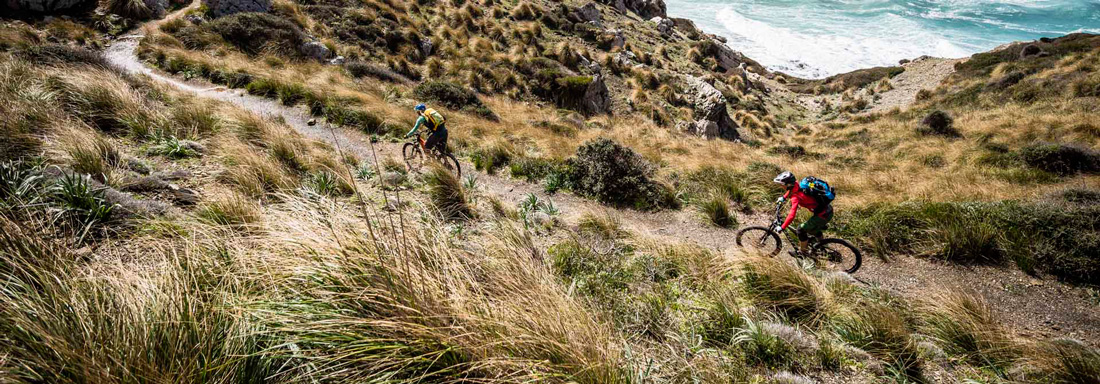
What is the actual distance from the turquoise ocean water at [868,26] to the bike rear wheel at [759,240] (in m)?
52.1

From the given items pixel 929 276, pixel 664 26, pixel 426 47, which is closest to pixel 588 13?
pixel 664 26

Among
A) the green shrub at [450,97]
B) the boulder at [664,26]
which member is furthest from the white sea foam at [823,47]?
the green shrub at [450,97]

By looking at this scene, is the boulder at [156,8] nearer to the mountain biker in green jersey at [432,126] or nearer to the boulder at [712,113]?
the mountain biker in green jersey at [432,126]

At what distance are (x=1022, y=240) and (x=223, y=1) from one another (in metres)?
29.2

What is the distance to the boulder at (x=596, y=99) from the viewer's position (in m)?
19.9

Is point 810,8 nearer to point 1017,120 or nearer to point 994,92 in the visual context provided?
point 994,92

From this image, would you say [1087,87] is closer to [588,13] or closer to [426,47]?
[588,13]

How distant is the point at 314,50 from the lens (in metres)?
17.2

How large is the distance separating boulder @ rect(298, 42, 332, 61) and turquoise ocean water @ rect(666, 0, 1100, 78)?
52762 millimetres

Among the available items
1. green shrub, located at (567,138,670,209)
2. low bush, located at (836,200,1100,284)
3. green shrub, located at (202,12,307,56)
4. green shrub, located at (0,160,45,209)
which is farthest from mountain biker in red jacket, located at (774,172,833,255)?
green shrub, located at (202,12,307,56)

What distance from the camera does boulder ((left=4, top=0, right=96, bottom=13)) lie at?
581 inches

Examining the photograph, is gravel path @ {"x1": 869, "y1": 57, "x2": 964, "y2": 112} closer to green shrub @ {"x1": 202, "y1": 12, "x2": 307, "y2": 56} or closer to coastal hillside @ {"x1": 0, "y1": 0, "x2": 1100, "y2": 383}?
coastal hillside @ {"x1": 0, "y1": 0, "x2": 1100, "y2": 383}

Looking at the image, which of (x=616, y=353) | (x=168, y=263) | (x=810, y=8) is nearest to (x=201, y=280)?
(x=168, y=263)

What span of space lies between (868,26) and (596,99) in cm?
8182
